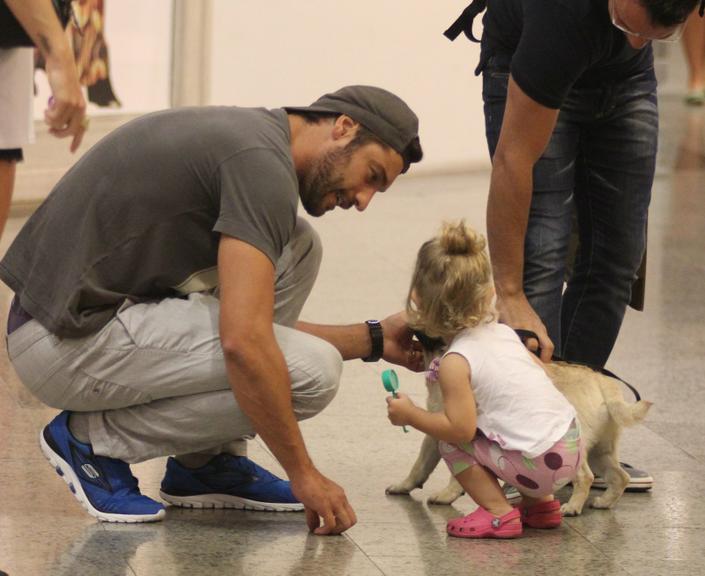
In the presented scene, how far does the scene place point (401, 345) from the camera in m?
3.59

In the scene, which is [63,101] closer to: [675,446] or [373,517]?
[373,517]

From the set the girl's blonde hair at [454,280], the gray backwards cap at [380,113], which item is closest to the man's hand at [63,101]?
the gray backwards cap at [380,113]

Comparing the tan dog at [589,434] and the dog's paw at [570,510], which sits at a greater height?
the tan dog at [589,434]

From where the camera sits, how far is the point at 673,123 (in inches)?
415

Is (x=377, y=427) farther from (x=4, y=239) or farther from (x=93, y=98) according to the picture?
(x=93, y=98)

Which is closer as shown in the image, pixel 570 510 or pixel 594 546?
pixel 594 546

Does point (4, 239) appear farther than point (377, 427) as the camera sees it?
Yes

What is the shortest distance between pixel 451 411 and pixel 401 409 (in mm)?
112

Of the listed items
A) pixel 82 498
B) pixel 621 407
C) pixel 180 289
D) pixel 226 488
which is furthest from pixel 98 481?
pixel 621 407

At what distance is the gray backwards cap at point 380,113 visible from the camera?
10.5 feet

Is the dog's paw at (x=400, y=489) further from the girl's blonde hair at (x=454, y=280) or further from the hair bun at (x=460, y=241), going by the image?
the hair bun at (x=460, y=241)

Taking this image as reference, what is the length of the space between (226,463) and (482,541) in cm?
64

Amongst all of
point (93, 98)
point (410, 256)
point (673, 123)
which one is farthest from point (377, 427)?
point (673, 123)

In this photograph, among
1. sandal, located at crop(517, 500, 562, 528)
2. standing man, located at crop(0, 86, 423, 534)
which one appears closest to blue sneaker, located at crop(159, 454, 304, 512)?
standing man, located at crop(0, 86, 423, 534)
